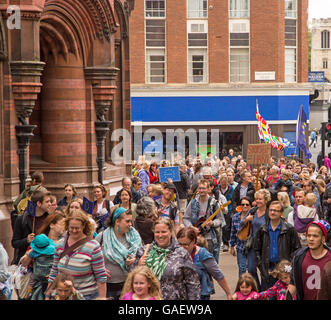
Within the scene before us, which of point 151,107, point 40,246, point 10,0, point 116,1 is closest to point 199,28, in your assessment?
point 151,107

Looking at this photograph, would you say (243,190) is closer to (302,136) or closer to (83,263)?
(83,263)

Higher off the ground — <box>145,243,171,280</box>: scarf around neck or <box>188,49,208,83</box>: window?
<box>188,49,208,83</box>: window

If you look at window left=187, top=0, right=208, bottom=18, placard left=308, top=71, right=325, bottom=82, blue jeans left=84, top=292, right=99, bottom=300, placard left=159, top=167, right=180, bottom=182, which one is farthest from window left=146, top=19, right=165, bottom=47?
blue jeans left=84, top=292, right=99, bottom=300

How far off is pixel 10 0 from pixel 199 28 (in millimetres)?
25693

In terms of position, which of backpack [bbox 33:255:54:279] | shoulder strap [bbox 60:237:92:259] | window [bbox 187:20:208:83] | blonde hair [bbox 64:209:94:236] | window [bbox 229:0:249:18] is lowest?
backpack [bbox 33:255:54:279]

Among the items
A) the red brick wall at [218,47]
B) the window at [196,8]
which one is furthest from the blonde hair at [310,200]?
the window at [196,8]

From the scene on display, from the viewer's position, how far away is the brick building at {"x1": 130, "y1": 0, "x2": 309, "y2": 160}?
127 ft

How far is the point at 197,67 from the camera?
3909 centimetres

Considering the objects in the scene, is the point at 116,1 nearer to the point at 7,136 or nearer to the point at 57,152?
the point at 57,152

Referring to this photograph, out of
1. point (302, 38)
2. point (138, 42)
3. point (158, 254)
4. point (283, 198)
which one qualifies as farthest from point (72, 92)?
point (302, 38)

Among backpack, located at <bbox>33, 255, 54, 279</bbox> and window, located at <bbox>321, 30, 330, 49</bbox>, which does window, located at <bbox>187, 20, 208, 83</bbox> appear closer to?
backpack, located at <bbox>33, 255, 54, 279</bbox>

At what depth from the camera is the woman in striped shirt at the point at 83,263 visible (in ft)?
23.2

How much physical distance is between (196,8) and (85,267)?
33115 millimetres

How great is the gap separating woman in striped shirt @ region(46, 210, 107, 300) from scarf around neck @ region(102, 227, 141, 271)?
83 cm
